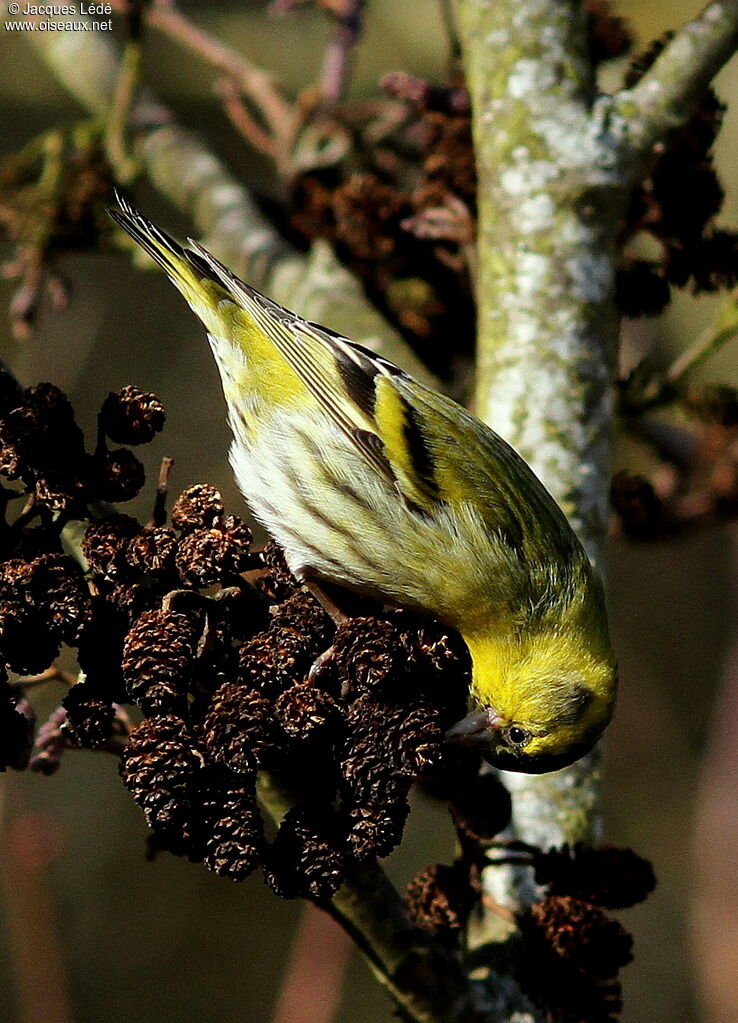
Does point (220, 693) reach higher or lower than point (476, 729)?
higher

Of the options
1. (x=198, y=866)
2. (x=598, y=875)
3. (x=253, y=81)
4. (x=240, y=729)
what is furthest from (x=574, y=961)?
(x=198, y=866)

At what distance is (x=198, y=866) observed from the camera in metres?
4.82

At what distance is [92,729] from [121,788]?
3.71 m

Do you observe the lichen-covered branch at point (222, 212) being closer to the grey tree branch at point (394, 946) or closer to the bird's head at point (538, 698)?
the bird's head at point (538, 698)

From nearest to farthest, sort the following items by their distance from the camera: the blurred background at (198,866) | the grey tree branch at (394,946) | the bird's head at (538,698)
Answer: the grey tree branch at (394,946)
the bird's head at (538,698)
the blurred background at (198,866)

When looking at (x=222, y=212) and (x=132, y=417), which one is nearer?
(x=132, y=417)

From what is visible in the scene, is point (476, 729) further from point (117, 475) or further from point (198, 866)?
point (198, 866)

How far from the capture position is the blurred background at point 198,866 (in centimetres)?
402

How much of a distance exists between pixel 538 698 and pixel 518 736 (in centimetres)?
11

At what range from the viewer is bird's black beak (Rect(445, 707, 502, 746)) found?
62.9 inches

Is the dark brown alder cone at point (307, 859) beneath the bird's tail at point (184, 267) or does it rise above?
beneath

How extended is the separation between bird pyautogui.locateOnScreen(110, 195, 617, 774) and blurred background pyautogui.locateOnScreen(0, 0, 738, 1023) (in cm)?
165

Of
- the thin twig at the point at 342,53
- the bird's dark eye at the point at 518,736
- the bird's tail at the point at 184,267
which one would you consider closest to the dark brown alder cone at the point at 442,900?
the bird's dark eye at the point at 518,736

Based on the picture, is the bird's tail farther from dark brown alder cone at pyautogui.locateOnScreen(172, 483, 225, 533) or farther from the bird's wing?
dark brown alder cone at pyautogui.locateOnScreen(172, 483, 225, 533)
